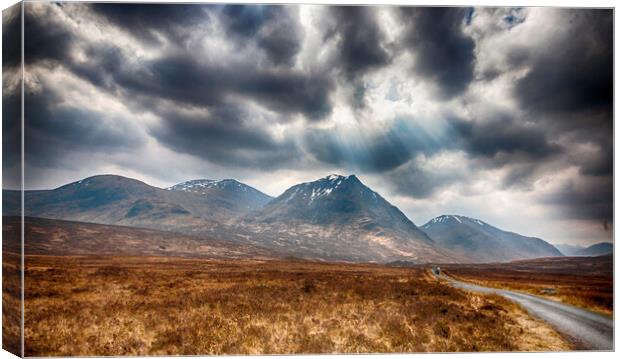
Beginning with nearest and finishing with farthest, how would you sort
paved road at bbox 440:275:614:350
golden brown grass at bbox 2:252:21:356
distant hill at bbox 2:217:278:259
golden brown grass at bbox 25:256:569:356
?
golden brown grass at bbox 2:252:21:356, golden brown grass at bbox 25:256:569:356, paved road at bbox 440:275:614:350, distant hill at bbox 2:217:278:259

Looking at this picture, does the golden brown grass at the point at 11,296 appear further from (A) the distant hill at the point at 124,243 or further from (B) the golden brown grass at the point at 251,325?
(A) the distant hill at the point at 124,243

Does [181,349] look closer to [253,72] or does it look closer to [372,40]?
[253,72]

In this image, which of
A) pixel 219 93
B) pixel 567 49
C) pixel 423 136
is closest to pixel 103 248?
pixel 219 93

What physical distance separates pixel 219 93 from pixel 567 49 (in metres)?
18.5

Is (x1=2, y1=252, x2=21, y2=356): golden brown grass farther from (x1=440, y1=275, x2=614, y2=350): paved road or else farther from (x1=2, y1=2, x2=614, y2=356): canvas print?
(x1=440, y1=275, x2=614, y2=350): paved road

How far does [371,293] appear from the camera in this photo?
20.0 metres

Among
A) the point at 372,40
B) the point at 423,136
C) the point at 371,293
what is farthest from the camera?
the point at 423,136

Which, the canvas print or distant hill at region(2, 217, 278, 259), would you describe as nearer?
the canvas print

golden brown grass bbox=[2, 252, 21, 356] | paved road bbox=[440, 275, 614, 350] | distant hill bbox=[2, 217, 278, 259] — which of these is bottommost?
distant hill bbox=[2, 217, 278, 259]

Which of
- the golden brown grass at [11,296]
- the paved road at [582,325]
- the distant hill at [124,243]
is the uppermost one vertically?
the golden brown grass at [11,296]

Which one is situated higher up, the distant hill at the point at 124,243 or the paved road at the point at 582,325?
the paved road at the point at 582,325

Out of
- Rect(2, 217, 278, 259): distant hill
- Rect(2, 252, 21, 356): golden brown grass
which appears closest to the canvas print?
Rect(2, 252, 21, 356): golden brown grass

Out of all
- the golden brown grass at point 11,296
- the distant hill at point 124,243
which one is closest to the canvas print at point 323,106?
the golden brown grass at point 11,296

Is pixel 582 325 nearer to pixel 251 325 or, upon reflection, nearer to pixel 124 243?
pixel 251 325
